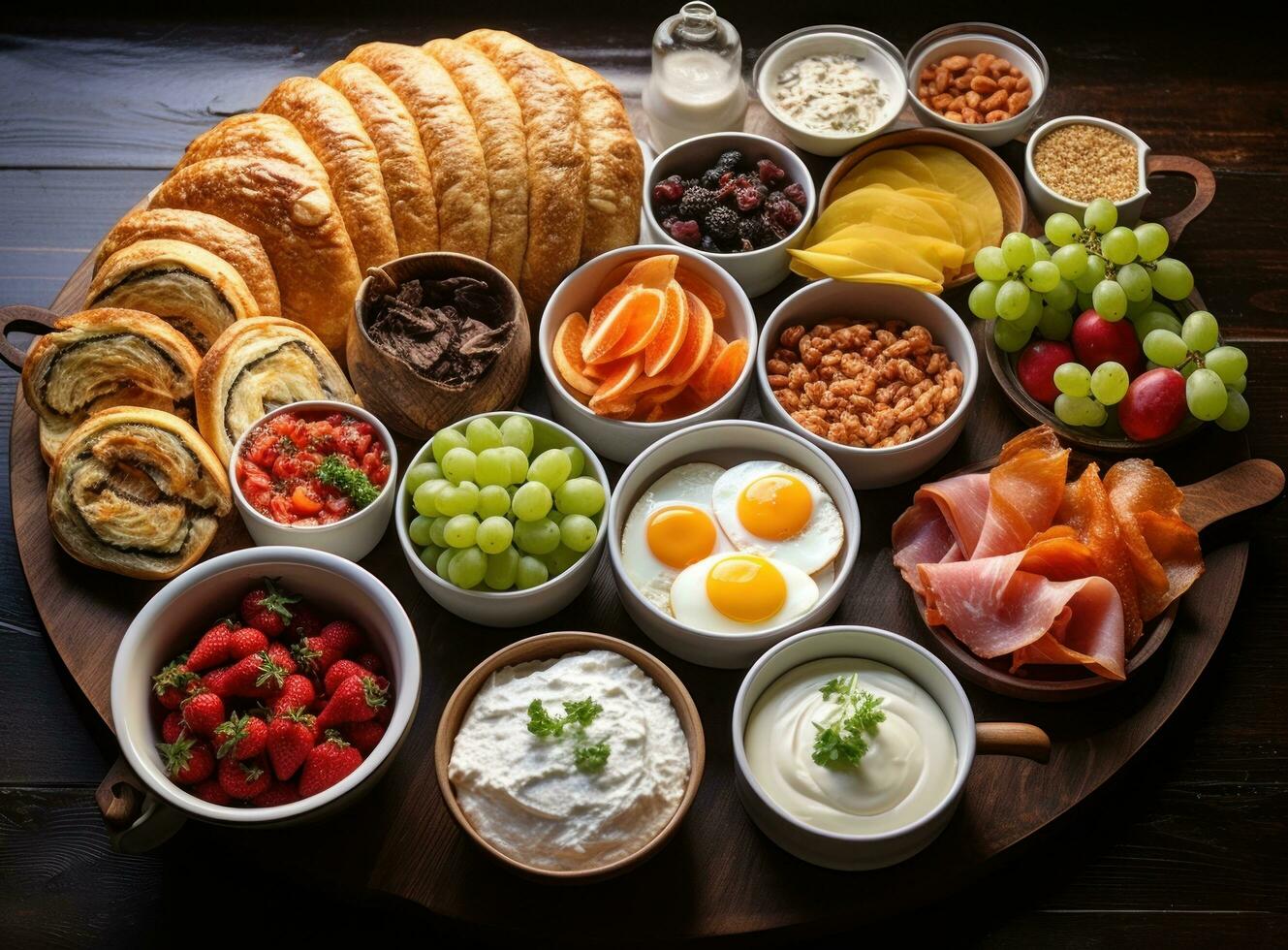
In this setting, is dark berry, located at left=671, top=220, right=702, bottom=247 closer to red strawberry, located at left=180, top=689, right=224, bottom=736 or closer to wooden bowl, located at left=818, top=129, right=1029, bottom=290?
wooden bowl, located at left=818, top=129, right=1029, bottom=290

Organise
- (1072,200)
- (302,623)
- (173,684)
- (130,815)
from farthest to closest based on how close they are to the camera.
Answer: (1072,200)
(302,623)
(173,684)
(130,815)

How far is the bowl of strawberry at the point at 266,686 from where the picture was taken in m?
1.84

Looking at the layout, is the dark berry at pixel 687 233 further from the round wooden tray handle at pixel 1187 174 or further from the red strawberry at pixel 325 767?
the red strawberry at pixel 325 767

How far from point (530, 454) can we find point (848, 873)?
0.97 meters

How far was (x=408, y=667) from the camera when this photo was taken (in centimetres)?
192

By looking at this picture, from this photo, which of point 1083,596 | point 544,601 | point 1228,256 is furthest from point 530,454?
point 1228,256

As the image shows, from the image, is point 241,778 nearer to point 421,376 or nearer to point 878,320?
point 421,376

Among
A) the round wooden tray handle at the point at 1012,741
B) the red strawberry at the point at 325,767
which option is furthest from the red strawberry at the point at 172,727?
the round wooden tray handle at the point at 1012,741

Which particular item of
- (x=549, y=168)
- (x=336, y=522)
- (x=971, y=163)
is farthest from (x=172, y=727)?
(x=971, y=163)

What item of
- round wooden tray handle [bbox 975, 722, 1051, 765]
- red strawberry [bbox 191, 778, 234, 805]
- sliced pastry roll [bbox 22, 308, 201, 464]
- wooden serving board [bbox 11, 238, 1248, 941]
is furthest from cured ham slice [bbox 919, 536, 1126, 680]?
sliced pastry roll [bbox 22, 308, 201, 464]

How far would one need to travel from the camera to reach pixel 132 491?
2211 mm

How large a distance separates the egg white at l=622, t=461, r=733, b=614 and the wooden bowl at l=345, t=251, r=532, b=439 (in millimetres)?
365

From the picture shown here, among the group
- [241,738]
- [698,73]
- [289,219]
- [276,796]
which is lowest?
[276,796]

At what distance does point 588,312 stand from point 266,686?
110 centimetres
